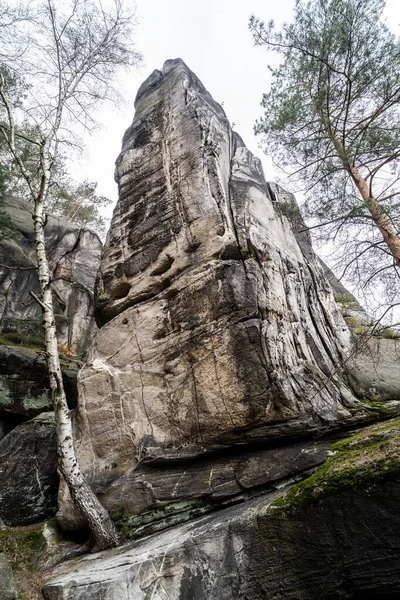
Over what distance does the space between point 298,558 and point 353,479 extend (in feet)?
3.88

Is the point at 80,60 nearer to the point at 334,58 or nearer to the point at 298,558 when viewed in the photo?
the point at 334,58

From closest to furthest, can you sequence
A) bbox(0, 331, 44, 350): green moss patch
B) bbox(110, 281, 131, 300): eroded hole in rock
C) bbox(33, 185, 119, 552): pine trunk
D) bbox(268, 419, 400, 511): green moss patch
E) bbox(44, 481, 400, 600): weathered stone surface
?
1. bbox(44, 481, 400, 600): weathered stone surface
2. bbox(268, 419, 400, 511): green moss patch
3. bbox(33, 185, 119, 552): pine trunk
4. bbox(110, 281, 131, 300): eroded hole in rock
5. bbox(0, 331, 44, 350): green moss patch

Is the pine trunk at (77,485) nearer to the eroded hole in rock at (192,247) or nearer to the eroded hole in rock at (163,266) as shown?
the eroded hole in rock at (163,266)

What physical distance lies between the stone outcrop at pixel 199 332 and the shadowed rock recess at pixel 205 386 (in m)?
0.03

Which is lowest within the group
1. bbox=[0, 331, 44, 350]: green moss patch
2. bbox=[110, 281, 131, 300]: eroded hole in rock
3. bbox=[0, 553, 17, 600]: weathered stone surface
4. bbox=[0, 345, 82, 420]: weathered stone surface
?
bbox=[0, 553, 17, 600]: weathered stone surface

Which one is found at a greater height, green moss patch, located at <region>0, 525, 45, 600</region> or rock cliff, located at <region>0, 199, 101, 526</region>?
rock cliff, located at <region>0, 199, 101, 526</region>

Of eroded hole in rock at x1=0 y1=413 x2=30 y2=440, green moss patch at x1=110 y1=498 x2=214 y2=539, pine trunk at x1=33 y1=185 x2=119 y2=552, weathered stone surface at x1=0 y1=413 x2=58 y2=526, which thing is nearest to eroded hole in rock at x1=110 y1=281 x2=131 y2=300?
pine trunk at x1=33 y1=185 x2=119 y2=552

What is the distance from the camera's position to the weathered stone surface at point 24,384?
10.0 meters

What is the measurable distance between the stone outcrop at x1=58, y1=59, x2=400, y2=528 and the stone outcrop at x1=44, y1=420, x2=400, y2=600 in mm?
1138

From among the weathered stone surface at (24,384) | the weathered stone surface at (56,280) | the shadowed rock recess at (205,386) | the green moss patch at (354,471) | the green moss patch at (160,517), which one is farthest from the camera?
the weathered stone surface at (56,280)

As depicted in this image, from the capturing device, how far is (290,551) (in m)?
4.54

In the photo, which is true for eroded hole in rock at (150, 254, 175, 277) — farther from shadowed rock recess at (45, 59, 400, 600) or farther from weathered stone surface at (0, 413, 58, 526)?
weathered stone surface at (0, 413, 58, 526)

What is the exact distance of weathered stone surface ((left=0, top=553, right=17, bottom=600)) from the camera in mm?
5164

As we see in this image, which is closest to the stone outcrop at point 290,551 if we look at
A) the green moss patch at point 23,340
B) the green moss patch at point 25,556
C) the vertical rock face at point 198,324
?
the green moss patch at point 25,556
